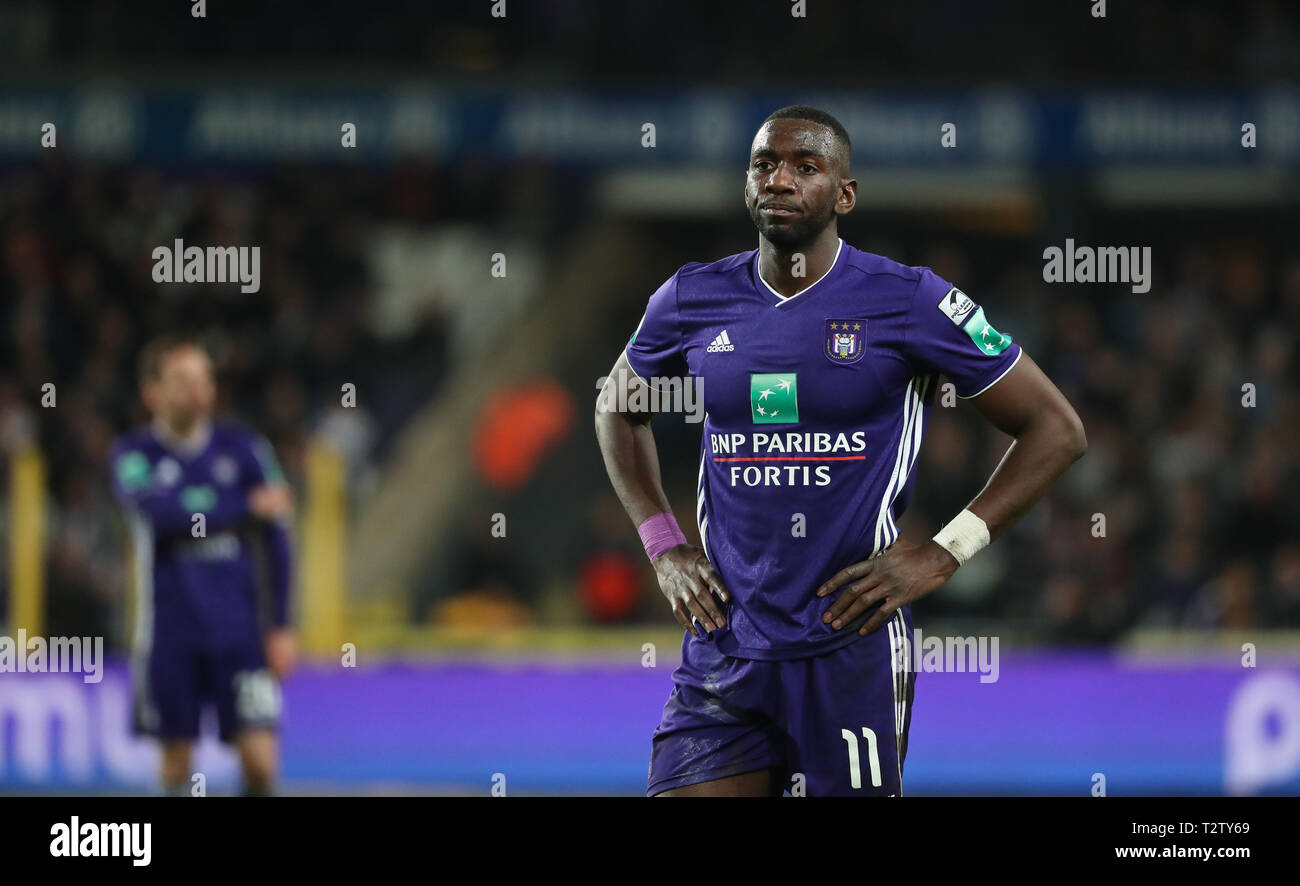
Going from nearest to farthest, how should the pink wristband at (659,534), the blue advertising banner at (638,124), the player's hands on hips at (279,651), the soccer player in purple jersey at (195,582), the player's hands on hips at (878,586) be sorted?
1. the player's hands on hips at (878,586)
2. the pink wristband at (659,534)
3. the soccer player in purple jersey at (195,582)
4. the player's hands on hips at (279,651)
5. the blue advertising banner at (638,124)

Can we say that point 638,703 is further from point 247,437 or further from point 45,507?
point 45,507

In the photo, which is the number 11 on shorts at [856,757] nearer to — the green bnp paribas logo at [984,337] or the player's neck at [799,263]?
the green bnp paribas logo at [984,337]

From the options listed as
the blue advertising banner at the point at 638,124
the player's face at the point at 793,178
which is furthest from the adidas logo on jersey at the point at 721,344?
the blue advertising banner at the point at 638,124

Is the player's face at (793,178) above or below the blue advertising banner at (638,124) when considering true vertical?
below

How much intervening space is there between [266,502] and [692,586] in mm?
3736

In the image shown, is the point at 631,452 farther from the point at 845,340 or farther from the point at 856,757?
the point at 856,757

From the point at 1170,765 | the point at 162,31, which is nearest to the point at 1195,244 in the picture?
the point at 1170,765

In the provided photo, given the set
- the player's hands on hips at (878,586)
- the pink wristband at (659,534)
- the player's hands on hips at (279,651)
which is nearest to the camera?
Result: the player's hands on hips at (878,586)

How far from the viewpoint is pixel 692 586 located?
163 inches

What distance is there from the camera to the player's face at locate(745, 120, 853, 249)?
4004mm

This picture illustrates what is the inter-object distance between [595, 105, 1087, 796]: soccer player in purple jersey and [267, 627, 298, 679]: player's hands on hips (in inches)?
145

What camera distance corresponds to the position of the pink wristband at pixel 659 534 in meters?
4.33

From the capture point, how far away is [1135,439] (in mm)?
11328

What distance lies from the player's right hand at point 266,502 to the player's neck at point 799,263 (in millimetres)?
3861
